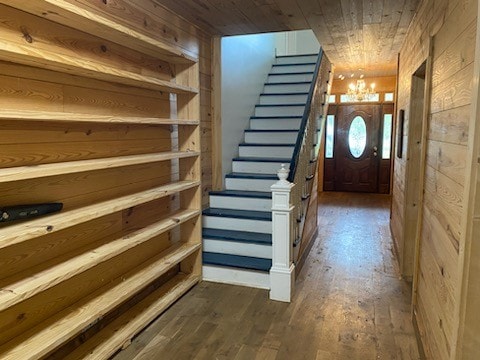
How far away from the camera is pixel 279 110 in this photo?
16.9 ft

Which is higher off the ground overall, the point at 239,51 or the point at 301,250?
the point at 239,51

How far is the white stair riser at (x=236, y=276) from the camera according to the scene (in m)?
3.29

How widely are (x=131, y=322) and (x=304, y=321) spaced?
4.11 ft

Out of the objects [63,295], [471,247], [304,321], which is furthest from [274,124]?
[471,247]

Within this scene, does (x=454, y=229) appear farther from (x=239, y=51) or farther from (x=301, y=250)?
(x=239, y=51)

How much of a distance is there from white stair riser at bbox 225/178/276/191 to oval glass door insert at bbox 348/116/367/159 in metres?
5.01

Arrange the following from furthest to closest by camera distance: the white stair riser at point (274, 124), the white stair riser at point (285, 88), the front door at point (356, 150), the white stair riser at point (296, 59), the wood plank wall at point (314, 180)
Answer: the front door at point (356, 150), the white stair riser at point (296, 59), the white stair riser at point (285, 88), the white stair riser at point (274, 124), the wood plank wall at point (314, 180)

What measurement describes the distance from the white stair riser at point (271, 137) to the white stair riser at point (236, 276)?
6.44 ft

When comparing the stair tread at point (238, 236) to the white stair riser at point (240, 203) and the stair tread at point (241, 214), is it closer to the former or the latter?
the stair tread at point (241, 214)

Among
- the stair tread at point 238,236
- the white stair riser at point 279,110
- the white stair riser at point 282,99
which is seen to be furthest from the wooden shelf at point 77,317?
the white stair riser at point 282,99

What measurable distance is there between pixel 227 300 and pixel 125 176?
1328 mm

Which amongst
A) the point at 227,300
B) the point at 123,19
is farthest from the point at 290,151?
the point at 123,19

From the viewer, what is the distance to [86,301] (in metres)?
2.29

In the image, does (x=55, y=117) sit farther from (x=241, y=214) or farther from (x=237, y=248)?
(x=241, y=214)
